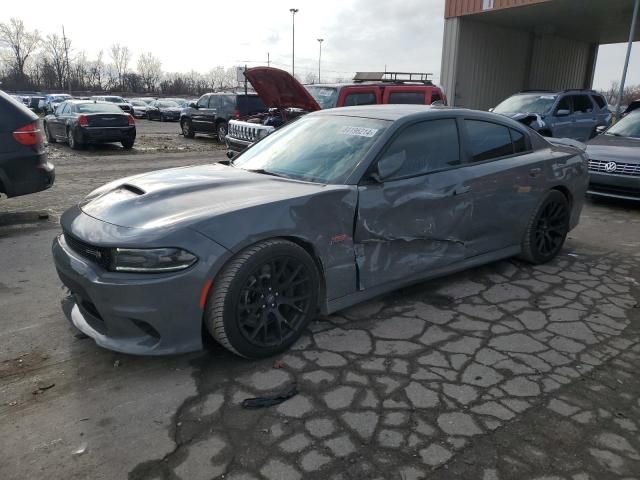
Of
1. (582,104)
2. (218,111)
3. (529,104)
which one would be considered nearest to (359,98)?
(529,104)

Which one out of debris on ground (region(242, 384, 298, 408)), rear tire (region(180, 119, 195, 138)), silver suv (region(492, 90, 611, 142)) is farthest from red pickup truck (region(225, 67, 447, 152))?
rear tire (region(180, 119, 195, 138))

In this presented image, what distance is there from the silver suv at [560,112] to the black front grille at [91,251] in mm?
10348

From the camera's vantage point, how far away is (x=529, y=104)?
11.9 meters

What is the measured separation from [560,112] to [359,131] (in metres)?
9.36

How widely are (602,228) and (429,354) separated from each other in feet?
15.1

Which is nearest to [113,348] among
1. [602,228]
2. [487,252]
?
[487,252]

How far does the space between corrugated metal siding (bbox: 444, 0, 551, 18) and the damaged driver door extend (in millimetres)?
13092

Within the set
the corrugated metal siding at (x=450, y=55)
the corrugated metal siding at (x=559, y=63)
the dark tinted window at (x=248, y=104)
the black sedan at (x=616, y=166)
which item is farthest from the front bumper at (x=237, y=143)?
the corrugated metal siding at (x=559, y=63)

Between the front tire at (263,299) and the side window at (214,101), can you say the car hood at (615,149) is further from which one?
the side window at (214,101)

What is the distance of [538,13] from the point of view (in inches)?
640

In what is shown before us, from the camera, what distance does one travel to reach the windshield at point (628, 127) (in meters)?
8.32

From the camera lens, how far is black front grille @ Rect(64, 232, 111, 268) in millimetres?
→ 2748

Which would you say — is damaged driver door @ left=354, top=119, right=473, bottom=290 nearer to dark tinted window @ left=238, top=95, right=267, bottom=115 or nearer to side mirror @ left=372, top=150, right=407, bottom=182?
side mirror @ left=372, top=150, right=407, bottom=182

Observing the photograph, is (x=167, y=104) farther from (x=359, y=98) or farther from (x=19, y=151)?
(x=19, y=151)
